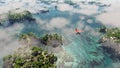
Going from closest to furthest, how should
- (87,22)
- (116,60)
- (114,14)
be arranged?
(116,60), (87,22), (114,14)

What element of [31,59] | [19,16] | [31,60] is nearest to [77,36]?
[19,16]

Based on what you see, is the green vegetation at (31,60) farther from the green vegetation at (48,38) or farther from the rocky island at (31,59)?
the green vegetation at (48,38)

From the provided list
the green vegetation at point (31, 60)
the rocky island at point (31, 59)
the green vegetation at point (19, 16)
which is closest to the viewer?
the green vegetation at point (31, 60)

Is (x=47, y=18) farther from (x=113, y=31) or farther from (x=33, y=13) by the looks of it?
(x=113, y=31)

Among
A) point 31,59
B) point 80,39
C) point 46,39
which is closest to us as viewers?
→ point 31,59

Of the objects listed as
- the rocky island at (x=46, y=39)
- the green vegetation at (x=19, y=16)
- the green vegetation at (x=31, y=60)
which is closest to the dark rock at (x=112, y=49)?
the rocky island at (x=46, y=39)

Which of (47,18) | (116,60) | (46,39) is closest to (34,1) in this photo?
(47,18)

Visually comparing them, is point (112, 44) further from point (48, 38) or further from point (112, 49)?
point (48, 38)
